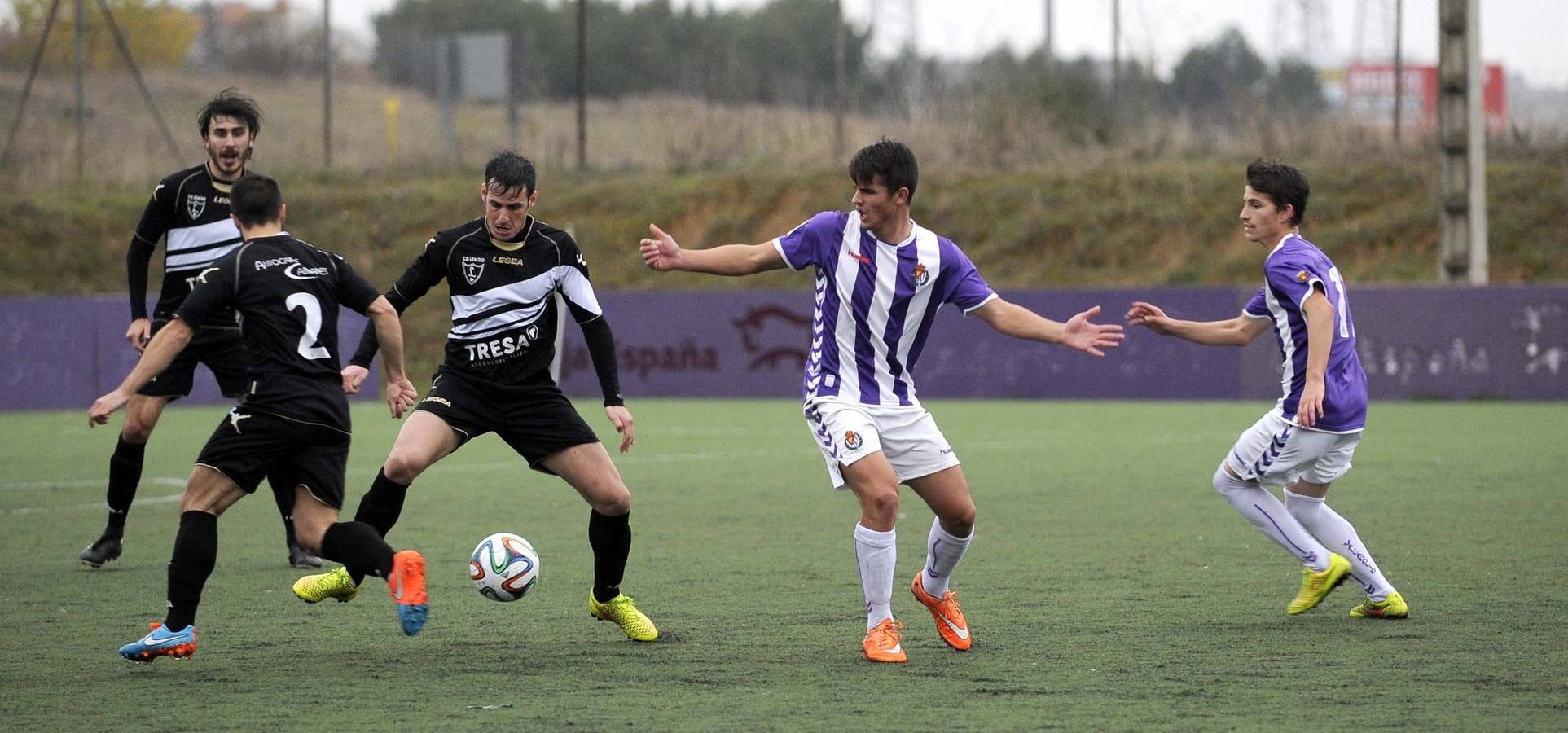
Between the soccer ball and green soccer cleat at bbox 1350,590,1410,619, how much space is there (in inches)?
123

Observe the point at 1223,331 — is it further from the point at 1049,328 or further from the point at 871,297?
the point at 871,297

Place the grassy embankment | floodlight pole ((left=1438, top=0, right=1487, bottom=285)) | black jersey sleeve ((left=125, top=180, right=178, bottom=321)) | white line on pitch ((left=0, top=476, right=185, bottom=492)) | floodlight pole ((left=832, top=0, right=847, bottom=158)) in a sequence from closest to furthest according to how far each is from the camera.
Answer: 1. black jersey sleeve ((left=125, top=180, right=178, bottom=321))
2. white line on pitch ((left=0, top=476, right=185, bottom=492))
3. floodlight pole ((left=1438, top=0, right=1487, bottom=285))
4. the grassy embankment
5. floodlight pole ((left=832, top=0, right=847, bottom=158))

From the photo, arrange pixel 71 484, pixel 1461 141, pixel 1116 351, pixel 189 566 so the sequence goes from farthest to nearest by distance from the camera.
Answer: pixel 1461 141 → pixel 1116 351 → pixel 71 484 → pixel 189 566

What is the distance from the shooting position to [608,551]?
21.3ft

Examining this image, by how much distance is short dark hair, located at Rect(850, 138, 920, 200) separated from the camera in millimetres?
5883

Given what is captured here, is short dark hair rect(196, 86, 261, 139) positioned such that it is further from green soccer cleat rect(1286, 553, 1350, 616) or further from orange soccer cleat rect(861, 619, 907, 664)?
green soccer cleat rect(1286, 553, 1350, 616)

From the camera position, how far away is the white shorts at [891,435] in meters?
6.00

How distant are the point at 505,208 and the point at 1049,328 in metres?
1.99

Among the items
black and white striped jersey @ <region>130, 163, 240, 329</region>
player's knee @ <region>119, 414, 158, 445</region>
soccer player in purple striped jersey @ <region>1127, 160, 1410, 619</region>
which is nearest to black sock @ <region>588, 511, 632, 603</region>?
soccer player in purple striped jersey @ <region>1127, 160, 1410, 619</region>

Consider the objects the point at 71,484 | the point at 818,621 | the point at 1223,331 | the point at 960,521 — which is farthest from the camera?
the point at 71,484

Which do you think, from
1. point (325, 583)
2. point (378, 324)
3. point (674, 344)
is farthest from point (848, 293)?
point (674, 344)

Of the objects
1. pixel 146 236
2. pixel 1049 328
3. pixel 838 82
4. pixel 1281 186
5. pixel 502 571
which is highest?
pixel 838 82

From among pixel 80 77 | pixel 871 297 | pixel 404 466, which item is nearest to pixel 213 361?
pixel 404 466

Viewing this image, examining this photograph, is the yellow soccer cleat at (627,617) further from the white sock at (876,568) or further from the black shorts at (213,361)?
the black shorts at (213,361)
